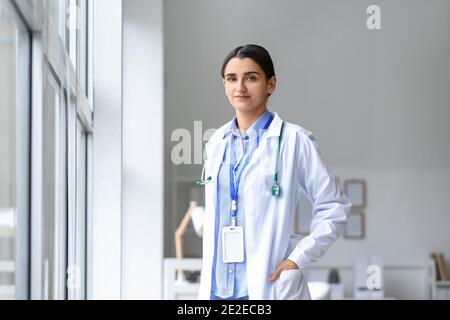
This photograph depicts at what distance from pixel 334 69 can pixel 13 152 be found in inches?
22.3

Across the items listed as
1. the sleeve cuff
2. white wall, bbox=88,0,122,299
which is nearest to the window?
white wall, bbox=88,0,122,299

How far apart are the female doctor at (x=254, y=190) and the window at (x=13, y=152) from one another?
0.28 m

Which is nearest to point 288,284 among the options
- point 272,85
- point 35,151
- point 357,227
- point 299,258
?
point 299,258

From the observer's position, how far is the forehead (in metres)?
1.08

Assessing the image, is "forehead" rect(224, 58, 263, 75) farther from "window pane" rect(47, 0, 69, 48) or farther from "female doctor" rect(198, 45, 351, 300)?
"window pane" rect(47, 0, 69, 48)

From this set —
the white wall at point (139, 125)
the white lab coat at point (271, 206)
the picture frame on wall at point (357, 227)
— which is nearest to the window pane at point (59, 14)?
the white wall at point (139, 125)

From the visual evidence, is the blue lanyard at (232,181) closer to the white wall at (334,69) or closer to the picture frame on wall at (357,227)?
the white wall at (334,69)

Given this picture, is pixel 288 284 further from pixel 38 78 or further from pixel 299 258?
pixel 38 78

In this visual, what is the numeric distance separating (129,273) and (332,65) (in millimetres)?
441

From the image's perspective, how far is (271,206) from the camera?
1068 millimetres
